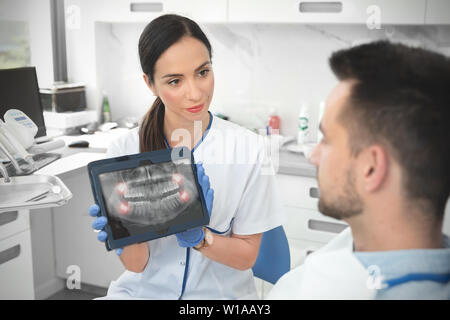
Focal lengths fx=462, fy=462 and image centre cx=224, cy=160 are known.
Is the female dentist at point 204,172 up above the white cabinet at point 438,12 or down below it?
below

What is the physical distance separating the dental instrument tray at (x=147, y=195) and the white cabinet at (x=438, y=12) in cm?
129

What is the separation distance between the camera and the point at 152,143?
113 cm

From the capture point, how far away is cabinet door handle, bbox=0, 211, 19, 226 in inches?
64.6

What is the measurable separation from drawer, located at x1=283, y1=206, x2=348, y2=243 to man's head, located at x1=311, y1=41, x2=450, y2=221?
125 centimetres

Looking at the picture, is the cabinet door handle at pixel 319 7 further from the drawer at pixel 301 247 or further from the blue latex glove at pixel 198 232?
the blue latex glove at pixel 198 232

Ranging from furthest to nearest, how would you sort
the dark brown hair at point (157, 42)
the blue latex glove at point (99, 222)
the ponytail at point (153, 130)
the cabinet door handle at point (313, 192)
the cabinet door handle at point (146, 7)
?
the cabinet door handle at point (146, 7) < the cabinet door handle at point (313, 192) < the ponytail at point (153, 130) < the dark brown hair at point (157, 42) < the blue latex glove at point (99, 222)

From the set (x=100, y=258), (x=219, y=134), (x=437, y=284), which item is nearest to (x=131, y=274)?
(x=219, y=134)

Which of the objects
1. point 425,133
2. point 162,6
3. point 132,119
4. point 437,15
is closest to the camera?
point 425,133

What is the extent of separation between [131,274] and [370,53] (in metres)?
0.79

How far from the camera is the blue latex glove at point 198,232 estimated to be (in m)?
0.98

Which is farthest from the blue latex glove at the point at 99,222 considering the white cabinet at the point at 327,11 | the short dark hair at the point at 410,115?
the white cabinet at the point at 327,11

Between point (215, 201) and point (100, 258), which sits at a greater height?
point (215, 201)

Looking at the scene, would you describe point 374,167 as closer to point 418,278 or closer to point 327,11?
point 418,278
